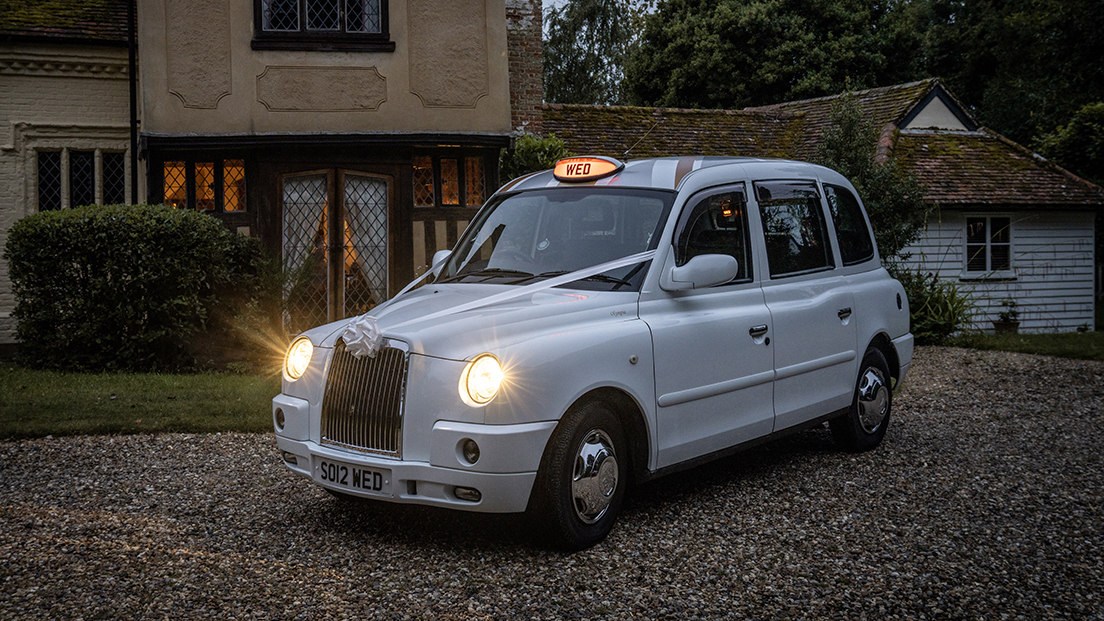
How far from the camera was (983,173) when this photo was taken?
73.2 ft

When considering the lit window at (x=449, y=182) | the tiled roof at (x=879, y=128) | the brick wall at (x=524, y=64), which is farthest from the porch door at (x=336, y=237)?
the tiled roof at (x=879, y=128)

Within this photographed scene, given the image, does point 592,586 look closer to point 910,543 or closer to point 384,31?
point 910,543

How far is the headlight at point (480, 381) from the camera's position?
176 inches

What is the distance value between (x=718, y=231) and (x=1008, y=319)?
18.6 m

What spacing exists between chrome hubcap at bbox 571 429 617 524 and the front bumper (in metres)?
0.27

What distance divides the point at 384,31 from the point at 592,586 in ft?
33.7

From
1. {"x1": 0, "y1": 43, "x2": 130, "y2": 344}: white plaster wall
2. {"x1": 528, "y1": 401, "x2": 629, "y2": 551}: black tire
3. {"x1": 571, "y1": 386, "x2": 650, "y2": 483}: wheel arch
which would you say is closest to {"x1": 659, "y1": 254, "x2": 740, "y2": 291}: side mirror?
{"x1": 571, "y1": 386, "x2": 650, "y2": 483}: wheel arch

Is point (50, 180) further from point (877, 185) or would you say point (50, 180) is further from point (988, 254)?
point (988, 254)

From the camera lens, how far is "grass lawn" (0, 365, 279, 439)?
7.78m

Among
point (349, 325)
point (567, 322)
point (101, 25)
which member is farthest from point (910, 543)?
point (101, 25)

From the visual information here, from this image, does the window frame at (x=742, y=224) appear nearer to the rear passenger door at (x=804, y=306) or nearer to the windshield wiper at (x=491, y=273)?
the rear passenger door at (x=804, y=306)

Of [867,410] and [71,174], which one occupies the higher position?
[71,174]

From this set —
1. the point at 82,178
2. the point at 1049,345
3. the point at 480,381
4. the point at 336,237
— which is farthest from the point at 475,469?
the point at 1049,345

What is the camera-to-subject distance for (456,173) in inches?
546
